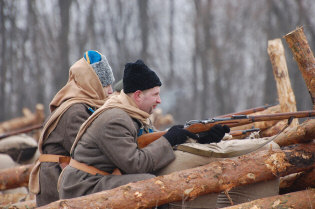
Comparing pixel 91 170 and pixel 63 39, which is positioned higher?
pixel 63 39

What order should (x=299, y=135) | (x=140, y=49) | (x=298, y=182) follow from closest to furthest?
(x=299, y=135) → (x=298, y=182) → (x=140, y=49)

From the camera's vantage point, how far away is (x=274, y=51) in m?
7.93

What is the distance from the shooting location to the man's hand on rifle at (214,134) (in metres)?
4.59

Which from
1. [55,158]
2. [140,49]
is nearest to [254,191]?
[55,158]

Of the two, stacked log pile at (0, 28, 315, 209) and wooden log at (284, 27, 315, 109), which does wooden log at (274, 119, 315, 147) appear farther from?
wooden log at (284, 27, 315, 109)

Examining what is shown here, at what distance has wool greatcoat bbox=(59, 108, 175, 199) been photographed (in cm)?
427

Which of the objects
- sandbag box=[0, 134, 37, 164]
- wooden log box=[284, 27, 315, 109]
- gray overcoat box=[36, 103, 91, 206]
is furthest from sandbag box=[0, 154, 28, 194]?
wooden log box=[284, 27, 315, 109]

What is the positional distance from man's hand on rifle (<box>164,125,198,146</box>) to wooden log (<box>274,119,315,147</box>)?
985 millimetres

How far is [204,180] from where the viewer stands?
14.3 feet

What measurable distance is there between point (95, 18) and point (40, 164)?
1776 cm

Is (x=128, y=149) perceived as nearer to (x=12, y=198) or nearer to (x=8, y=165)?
(x=12, y=198)

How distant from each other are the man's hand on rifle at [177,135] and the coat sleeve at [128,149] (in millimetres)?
51

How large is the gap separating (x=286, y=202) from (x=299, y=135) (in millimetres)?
710

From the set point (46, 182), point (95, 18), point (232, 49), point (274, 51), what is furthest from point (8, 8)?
point (46, 182)
